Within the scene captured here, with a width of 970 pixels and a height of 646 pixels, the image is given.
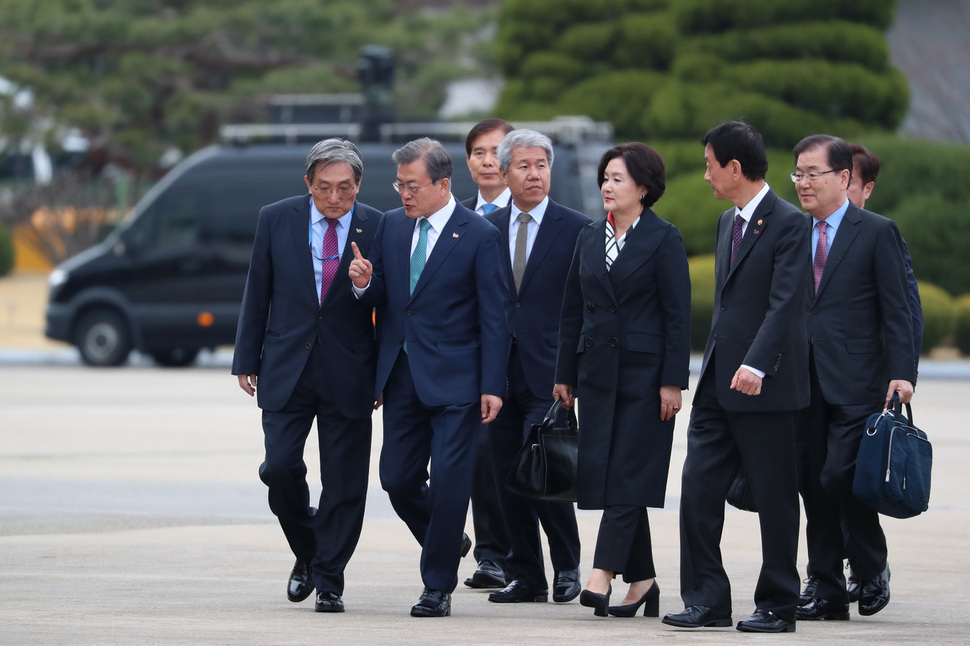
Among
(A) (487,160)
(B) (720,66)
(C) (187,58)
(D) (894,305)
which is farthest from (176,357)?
(D) (894,305)

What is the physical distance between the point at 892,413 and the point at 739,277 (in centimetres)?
79

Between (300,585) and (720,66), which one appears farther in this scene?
(720,66)

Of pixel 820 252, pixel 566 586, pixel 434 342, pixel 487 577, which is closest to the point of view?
pixel 434 342

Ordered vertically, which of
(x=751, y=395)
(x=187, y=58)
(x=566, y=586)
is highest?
(x=187, y=58)

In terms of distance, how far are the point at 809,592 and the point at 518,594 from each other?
3.74 ft

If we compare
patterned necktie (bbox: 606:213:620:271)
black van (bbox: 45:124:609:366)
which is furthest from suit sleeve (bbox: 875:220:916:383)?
black van (bbox: 45:124:609:366)

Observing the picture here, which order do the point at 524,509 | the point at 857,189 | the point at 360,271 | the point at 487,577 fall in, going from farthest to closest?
1. the point at 487,577
2. the point at 857,189
3. the point at 524,509
4. the point at 360,271

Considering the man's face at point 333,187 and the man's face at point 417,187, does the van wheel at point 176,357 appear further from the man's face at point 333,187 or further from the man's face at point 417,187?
the man's face at point 417,187

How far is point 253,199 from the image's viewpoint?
20.2 m

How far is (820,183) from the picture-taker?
6648 millimetres

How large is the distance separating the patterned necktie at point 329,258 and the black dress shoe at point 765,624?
200 cm

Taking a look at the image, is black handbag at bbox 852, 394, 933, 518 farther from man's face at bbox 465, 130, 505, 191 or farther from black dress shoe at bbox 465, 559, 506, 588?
man's face at bbox 465, 130, 505, 191

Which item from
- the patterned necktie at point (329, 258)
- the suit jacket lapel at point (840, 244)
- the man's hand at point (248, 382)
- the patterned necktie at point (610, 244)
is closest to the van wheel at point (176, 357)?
the man's hand at point (248, 382)

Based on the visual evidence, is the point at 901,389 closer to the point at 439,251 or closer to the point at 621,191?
the point at 621,191
